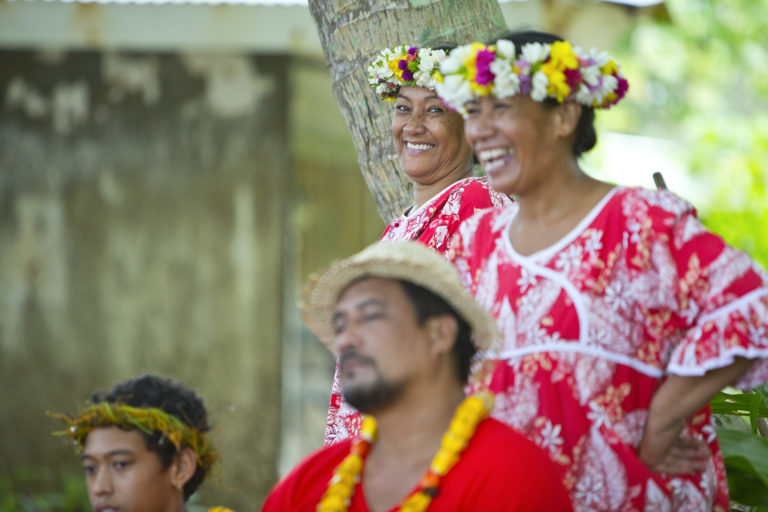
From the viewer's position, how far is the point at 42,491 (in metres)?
7.25

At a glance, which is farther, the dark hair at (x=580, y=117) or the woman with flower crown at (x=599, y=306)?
the dark hair at (x=580, y=117)

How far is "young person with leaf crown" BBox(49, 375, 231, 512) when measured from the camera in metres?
3.48

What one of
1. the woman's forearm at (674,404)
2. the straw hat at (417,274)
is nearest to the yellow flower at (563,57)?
the straw hat at (417,274)

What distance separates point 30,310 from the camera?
7203 mm

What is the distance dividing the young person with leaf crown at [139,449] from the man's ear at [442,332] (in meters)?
1.10

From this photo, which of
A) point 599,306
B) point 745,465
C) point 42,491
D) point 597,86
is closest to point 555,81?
point 597,86

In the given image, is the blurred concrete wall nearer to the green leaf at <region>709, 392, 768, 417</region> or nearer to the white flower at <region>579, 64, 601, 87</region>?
the green leaf at <region>709, 392, 768, 417</region>

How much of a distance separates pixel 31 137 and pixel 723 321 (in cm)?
560

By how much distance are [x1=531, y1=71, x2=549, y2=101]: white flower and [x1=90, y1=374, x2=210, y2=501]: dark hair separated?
163cm

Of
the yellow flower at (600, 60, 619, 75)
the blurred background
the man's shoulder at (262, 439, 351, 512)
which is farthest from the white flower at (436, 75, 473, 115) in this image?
the blurred background

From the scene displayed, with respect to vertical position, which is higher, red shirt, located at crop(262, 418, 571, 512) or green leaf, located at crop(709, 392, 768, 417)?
red shirt, located at crop(262, 418, 571, 512)

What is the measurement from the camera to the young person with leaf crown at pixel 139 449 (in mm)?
3482

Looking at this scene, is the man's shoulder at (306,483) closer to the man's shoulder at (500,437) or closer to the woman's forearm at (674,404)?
the man's shoulder at (500,437)

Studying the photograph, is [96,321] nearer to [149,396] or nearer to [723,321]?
[149,396]
